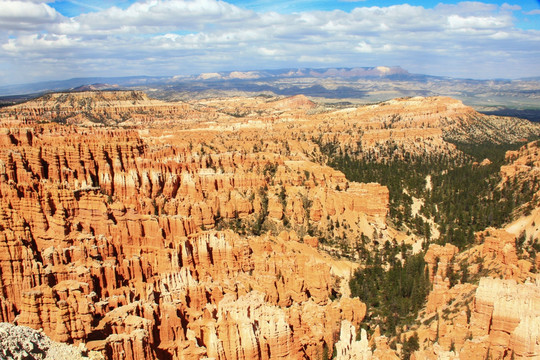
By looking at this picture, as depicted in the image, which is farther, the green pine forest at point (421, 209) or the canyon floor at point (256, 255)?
the green pine forest at point (421, 209)

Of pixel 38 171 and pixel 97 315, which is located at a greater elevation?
pixel 38 171

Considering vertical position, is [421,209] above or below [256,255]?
below

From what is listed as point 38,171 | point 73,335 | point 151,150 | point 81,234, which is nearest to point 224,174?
point 151,150

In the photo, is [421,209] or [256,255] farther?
[421,209]

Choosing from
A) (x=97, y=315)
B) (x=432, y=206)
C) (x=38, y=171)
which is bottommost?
(x=432, y=206)

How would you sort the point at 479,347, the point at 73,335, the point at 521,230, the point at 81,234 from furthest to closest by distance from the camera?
the point at 521,230 → the point at 81,234 → the point at 479,347 → the point at 73,335

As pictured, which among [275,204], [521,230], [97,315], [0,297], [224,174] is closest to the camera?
[97,315]

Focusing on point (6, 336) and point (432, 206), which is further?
point (432, 206)

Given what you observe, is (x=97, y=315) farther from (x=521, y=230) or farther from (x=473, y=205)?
(x=473, y=205)
